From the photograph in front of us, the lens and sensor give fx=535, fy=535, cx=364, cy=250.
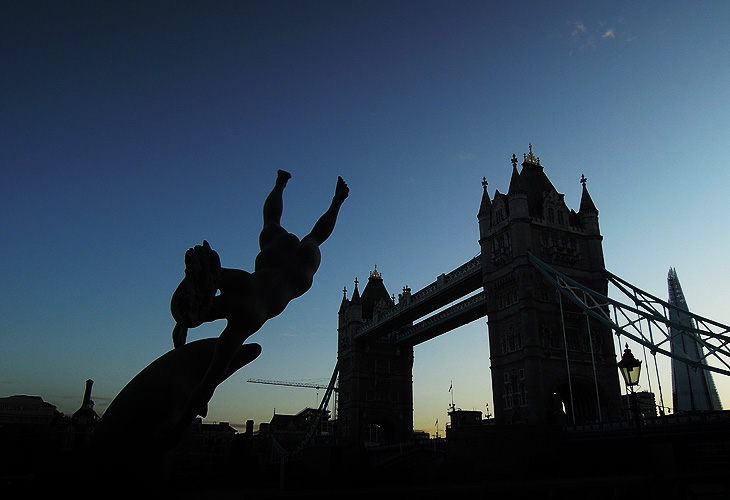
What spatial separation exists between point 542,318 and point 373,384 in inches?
1211

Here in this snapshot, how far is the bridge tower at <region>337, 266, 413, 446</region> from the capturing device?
6203 centimetres

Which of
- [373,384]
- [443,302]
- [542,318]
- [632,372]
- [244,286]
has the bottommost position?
[632,372]

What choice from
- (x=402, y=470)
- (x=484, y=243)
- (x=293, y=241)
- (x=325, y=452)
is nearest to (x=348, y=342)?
(x=325, y=452)

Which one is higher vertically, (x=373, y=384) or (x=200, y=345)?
(x=373, y=384)

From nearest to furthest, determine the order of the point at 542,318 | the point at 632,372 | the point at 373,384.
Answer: the point at 632,372, the point at 542,318, the point at 373,384

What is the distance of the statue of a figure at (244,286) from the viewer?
937 centimetres

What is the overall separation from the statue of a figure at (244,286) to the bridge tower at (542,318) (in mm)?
26341

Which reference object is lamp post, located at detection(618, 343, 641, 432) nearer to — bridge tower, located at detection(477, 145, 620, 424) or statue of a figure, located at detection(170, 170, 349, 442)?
statue of a figure, located at detection(170, 170, 349, 442)

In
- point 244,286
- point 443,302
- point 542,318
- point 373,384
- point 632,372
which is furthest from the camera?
point 373,384

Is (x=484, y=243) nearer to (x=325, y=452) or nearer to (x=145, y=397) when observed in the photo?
(x=325, y=452)

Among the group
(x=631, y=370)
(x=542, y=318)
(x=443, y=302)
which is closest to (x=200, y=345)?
(x=631, y=370)

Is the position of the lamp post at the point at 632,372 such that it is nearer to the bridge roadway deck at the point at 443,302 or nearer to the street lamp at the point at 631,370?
the street lamp at the point at 631,370

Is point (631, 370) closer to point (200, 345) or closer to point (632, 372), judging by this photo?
point (632, 372)

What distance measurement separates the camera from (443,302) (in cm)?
5075
